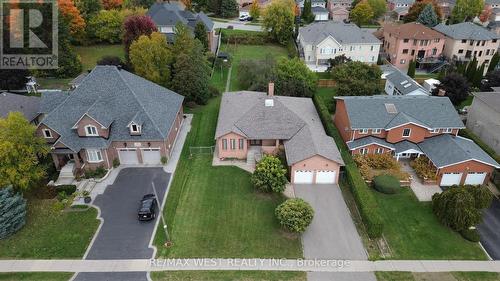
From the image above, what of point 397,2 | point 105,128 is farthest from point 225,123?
point 397,2

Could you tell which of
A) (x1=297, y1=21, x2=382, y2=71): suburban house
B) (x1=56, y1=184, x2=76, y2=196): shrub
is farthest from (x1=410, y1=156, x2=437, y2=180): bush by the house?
(x1=56, y1=184, x2=76, y2=196): shrub

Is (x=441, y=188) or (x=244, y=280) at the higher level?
(x=441, y=188)

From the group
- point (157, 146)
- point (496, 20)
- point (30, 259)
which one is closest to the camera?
point (30, 259)

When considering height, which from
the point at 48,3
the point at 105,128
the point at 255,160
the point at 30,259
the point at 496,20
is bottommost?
the point at 30,259

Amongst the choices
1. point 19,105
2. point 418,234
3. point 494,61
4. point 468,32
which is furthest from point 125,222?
point 468,32

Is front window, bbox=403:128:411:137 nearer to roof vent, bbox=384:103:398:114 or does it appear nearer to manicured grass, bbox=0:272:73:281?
roof vent, bbox=384:103:398:114

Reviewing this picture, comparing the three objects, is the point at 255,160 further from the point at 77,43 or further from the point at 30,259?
the point at 77,43
